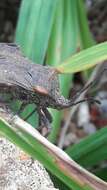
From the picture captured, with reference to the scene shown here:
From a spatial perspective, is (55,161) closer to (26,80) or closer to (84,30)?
(26,80)

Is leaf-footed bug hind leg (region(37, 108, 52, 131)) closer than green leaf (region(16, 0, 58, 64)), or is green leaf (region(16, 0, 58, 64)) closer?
leaf-footed bug hind leg (region(37, 108, 52, 131))

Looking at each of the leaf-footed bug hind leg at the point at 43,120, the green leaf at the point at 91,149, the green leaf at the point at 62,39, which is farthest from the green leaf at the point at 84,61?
the green leaf at the point at 62,39

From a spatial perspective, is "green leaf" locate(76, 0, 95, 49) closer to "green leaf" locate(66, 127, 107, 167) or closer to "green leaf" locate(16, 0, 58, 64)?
"green leaf" locate(16, 0, 58, 64)

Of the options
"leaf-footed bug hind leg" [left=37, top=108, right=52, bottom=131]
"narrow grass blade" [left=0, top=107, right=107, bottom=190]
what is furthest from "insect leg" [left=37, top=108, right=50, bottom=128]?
"narrow grass blade" [left=0, top=107, right=107, bottom=190]

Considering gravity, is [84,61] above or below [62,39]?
above

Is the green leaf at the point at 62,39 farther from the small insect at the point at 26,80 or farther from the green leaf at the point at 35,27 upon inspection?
the small insect at the point at 26,80

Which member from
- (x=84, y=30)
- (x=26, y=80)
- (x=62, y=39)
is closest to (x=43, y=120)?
(x=26, y=80)

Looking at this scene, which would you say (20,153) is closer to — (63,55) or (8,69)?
(8,69)
